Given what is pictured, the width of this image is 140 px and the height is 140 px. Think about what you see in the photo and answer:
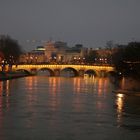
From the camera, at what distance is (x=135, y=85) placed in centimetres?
5962

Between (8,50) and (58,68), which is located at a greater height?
(8,50)

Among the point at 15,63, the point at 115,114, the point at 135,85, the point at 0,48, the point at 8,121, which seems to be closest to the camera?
the point at 8,121

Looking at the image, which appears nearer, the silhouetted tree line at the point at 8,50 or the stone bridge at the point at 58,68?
the silhouetted tree line at the point at 8,50

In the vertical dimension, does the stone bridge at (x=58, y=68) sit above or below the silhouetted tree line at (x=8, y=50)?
below

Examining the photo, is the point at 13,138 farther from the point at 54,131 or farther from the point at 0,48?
the point at 0,48

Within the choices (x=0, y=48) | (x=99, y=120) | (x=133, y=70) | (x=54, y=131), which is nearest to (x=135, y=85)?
(x=133, y=70)

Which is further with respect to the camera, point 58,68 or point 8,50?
point 58,68

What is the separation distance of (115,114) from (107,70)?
107034 millimetres

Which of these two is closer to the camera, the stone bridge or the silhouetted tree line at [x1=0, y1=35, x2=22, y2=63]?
the silhouetted tree line at [x1=0, y1=35, x2=22, y2=63]

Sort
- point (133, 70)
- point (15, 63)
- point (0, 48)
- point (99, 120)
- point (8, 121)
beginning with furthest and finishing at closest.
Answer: point (15, 63)
point (0, 48)
point (133, 70)
point (99, 120)
point (8, 121)

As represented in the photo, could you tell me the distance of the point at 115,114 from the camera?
30422 millimetres

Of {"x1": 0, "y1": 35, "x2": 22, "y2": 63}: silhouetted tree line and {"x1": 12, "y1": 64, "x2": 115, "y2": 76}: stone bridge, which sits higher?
{"x1": 0, "y1": 35, "x2": 22, "y2": 63}: silhouetted tree line

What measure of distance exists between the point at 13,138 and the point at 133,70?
4531 centimetres

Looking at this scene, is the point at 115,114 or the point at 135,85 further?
the point at 135,85
